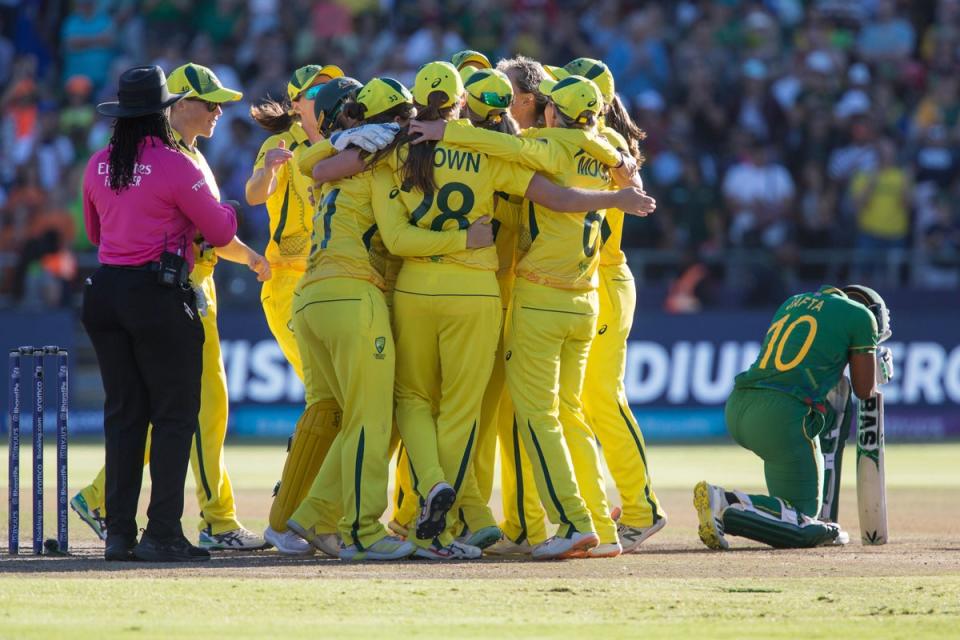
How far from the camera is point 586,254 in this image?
865 centimetres

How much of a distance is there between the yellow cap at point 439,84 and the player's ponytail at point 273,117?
1.48 meters

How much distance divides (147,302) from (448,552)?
2.02 m

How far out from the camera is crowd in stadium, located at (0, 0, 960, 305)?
19312 mm

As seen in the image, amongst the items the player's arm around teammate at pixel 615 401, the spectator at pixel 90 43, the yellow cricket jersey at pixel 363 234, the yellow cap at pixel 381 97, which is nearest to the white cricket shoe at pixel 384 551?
the yellow cricket jersey at pixel 363 234

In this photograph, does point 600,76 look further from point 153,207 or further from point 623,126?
point 153,207

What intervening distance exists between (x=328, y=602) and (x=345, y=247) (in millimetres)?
2150

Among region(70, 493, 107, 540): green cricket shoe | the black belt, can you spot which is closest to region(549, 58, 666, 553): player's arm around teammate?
the black belt

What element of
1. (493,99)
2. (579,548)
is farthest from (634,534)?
(493,99)

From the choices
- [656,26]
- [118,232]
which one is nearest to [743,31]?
[656,26]

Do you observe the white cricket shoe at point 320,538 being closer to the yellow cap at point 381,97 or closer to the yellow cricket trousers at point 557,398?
the yellow cricket trousers at point 557,398

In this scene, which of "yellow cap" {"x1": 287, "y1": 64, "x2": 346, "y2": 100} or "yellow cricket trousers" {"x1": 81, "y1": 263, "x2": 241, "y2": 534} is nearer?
"yellow cricket trousers" {"x1": 81, "y1": 263, "x2": 241, "y2": 534}

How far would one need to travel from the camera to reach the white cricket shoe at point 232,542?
29.6ft

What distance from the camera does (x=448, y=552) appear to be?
8.35 m

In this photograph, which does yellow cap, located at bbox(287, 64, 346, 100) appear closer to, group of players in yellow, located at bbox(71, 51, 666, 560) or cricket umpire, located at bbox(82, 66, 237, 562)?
group of players in yellow, located at bbox(71, 51, 666, 560)
